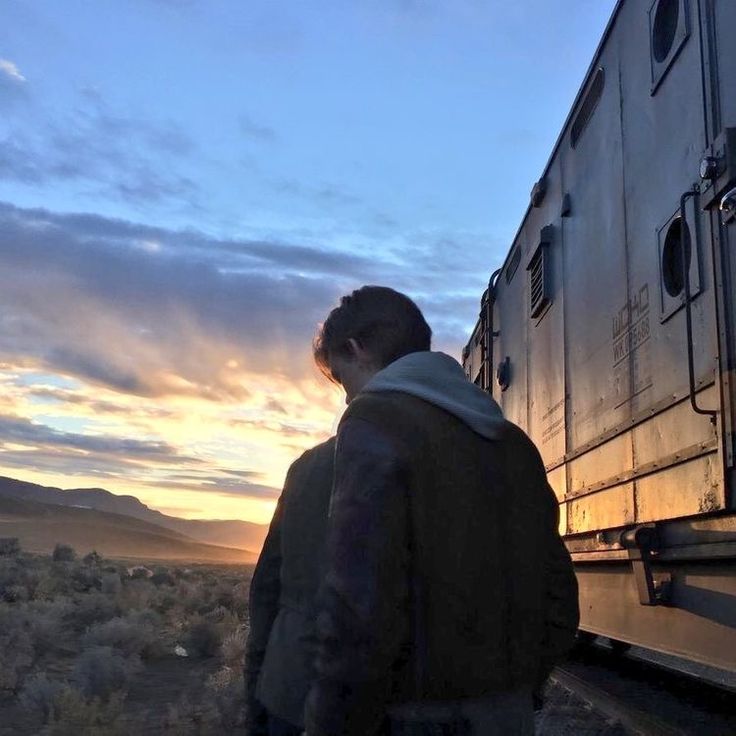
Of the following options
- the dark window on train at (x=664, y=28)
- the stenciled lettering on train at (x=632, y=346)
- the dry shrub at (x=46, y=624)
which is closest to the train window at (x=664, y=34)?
the dark window on train at (x=664, y=28)

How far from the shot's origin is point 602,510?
547 cm

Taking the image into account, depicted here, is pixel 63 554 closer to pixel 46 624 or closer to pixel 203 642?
pixel 46 624

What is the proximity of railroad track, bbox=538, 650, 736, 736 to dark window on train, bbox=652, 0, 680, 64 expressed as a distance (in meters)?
3.83

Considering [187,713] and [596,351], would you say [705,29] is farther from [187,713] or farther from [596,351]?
[187,713]

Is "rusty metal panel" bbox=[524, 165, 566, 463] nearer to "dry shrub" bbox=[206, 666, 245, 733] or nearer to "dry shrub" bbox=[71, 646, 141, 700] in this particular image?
"dry shrub" bbox=[206, 666, 245, 733]

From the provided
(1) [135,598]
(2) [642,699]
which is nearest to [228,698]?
(2) [642,699]

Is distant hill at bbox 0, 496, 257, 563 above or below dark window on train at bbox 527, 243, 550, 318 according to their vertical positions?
above

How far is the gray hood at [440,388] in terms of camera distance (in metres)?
1.92

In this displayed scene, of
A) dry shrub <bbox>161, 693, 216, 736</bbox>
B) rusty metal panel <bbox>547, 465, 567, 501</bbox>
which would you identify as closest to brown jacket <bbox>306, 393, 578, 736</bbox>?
rusty metal panel <bbox>547, 465, 567, 501</bbox>

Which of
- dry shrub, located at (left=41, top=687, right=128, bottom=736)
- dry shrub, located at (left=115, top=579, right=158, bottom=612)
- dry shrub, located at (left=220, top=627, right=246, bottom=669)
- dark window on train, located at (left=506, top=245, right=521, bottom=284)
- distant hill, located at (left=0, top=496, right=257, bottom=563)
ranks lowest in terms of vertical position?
dry shrub, located at (left=41, top=687, right=128, bottom=736)

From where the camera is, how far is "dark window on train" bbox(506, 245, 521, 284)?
332 inches

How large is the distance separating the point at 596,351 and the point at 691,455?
1.75m

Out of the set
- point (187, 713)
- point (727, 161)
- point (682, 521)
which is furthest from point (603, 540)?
point (187, 713)

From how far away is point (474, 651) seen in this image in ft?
5.91
